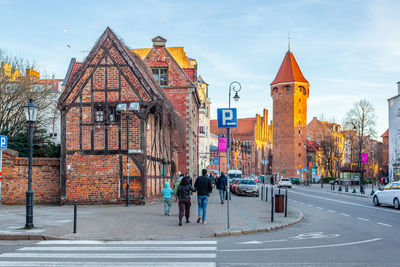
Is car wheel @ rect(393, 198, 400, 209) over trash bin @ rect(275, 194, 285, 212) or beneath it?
beneath

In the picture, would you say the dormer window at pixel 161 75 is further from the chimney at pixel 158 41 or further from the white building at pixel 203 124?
the white building at pixel 203 124

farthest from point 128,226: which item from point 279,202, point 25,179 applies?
point 25,179

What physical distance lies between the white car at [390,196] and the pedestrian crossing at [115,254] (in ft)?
55.3

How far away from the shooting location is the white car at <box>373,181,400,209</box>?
24656 mm

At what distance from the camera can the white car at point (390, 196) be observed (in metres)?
24.7

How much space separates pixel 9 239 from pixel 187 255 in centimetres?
549

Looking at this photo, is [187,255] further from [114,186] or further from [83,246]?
[114,186]

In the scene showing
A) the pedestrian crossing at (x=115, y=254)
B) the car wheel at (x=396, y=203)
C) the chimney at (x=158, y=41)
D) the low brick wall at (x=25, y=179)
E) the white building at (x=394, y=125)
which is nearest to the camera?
the pedestrian crossing at (x=115, y=254)

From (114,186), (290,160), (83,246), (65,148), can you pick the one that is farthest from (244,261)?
(290,160)

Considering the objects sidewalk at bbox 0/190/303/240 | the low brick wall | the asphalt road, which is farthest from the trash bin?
the low brick wall

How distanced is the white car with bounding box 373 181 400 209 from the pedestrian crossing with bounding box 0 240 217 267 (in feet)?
55.3

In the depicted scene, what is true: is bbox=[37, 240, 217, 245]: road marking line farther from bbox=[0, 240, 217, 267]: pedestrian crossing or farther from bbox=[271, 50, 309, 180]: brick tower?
bbox=[271, 50, 309, 180]: brick tower

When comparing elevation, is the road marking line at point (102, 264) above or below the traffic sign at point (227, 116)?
below

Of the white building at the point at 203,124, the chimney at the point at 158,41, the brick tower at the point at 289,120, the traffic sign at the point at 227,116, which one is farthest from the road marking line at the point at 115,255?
the brick tower at the point at 289,120
